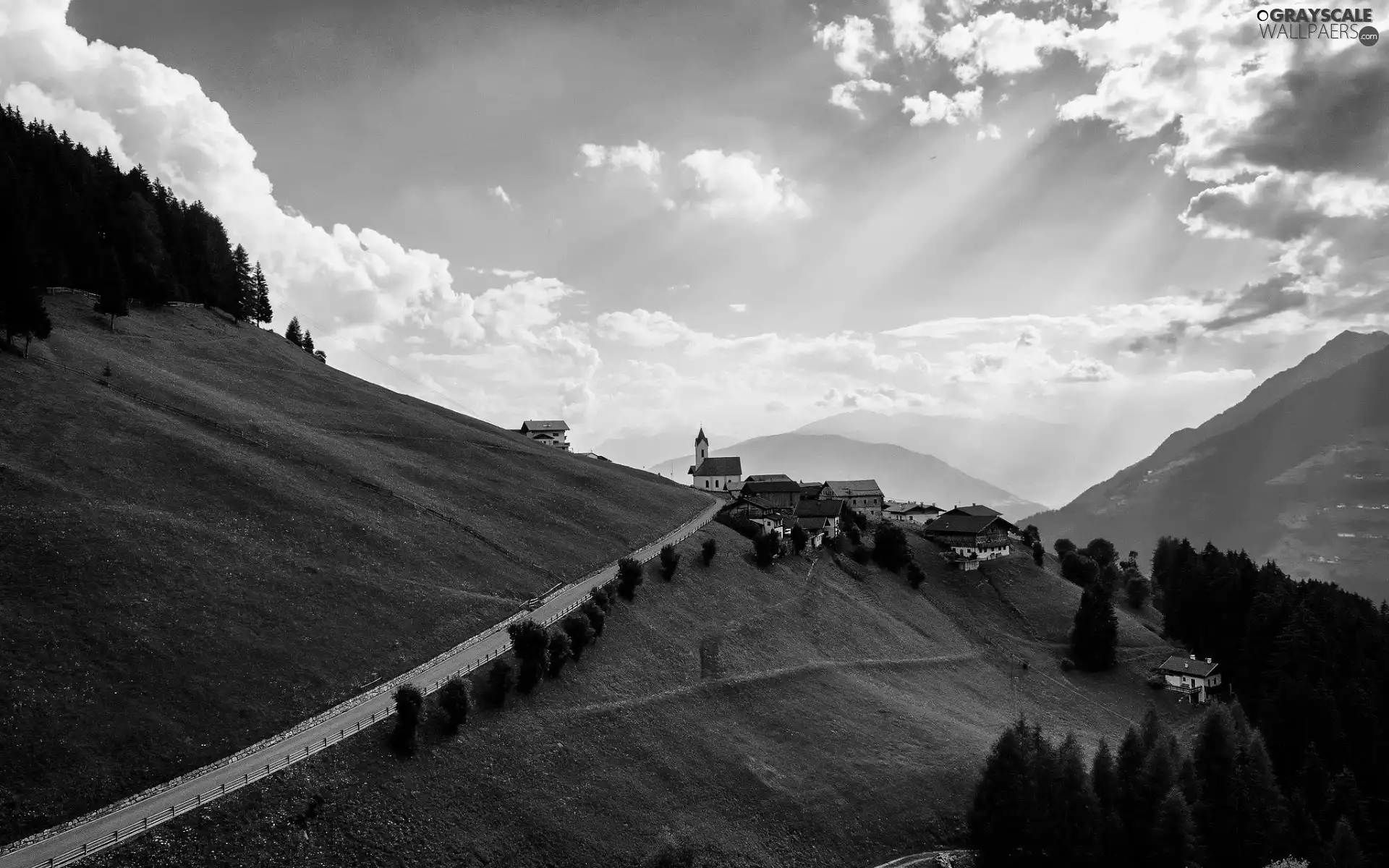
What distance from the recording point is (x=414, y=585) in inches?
2682

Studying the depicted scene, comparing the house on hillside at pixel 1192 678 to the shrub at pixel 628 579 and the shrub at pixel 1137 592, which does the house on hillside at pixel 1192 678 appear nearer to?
the shrub at pixel 1137 592

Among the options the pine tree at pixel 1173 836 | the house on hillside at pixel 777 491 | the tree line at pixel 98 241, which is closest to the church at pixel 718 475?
the house on hillside at pixel 777 491

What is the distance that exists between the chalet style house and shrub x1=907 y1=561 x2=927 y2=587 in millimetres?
11540

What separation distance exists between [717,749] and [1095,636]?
65.6 meters

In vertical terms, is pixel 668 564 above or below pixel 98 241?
below

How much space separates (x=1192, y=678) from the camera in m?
96.5

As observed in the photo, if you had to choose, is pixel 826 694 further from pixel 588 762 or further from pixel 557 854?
pixel 557 854

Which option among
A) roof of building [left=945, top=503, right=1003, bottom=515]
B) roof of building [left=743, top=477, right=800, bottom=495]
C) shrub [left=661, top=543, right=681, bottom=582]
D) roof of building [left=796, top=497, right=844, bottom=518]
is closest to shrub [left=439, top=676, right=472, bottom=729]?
shrub [left=661, top=543, right=681, bottom=582]

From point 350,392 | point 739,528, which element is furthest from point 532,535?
point 350,392

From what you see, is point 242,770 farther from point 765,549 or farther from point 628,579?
point 765,549

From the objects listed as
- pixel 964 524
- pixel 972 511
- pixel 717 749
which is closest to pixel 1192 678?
pixel 964 524

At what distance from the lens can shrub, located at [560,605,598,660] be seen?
6391 centimetres

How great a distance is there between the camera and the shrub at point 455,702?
50.3 m

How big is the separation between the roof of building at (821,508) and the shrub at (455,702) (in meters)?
79.0
